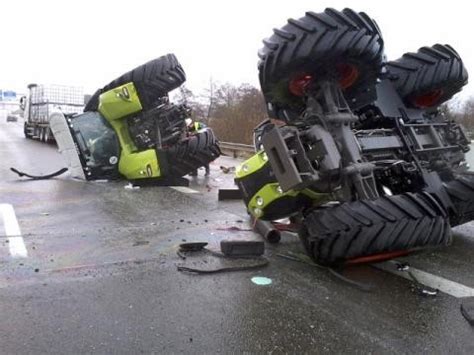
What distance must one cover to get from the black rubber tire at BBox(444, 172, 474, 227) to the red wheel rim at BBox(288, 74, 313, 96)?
5.50 ft

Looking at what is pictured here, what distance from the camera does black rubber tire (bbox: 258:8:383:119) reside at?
4082 mm

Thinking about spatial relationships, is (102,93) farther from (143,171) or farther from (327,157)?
(327,157)

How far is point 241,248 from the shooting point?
15.5 ft

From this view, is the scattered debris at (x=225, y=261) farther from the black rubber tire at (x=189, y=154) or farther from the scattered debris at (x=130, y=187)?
the black rubber tire at (x=189, y=154)

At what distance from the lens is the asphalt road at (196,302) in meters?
3.02

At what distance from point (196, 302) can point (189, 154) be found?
21.2 feet

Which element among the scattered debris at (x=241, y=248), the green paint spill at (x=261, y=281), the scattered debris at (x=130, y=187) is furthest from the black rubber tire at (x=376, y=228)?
the scattered debris at (x=130, y=187)

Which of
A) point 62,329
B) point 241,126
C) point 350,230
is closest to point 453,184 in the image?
point 350,230

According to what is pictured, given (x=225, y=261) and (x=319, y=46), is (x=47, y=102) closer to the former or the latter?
(x=225, y=261)

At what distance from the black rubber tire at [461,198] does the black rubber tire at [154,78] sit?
6.02 m

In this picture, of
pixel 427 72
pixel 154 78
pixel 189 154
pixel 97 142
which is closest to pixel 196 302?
pixel 427 72

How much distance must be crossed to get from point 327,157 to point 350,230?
0.65m

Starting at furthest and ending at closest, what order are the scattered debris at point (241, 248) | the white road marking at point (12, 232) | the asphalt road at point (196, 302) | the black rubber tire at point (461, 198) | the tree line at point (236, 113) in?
1. the tree line at point (236, 113)
2. the black rubber tire at point (461, 198)
3. the white road marking at point (12, 232)
4. the scattered debris at point (241, 248)
5. the asphalt road at point (196, 302)

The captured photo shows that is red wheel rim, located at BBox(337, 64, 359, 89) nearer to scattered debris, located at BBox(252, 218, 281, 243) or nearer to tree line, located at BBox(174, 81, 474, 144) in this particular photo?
scattered debris, located at BBox(252, 218, 281, 243)
